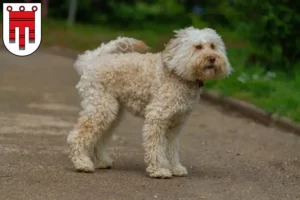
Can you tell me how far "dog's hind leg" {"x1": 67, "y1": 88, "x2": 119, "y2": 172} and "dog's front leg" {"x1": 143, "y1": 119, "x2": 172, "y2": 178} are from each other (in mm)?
440

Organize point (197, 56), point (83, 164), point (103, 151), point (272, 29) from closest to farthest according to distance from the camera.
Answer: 1. point (197, 56)
2. point (83, 164)
3. point (103, 151)
4. point (272, 29)

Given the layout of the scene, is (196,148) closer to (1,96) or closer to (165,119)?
(165,119)

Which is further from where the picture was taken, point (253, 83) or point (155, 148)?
point (253, 83)

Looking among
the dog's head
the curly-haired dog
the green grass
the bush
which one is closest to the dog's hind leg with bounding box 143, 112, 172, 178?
the curly-haired dog

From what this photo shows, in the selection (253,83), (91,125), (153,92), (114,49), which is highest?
(114,49)

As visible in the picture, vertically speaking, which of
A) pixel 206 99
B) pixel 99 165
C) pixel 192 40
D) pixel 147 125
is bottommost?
pixel 206 99

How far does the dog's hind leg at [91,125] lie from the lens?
Result: 346 inches

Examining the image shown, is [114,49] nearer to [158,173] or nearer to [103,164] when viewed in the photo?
[103,164]

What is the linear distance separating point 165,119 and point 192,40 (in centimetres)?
82

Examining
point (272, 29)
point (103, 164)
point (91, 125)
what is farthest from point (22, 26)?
point (272, 29)

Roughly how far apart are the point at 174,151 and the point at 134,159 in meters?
0.93

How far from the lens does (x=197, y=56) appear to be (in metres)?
8.46

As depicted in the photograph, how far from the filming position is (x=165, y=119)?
8.67m

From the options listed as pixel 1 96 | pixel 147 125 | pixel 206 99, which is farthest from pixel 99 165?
pixel 206 99
